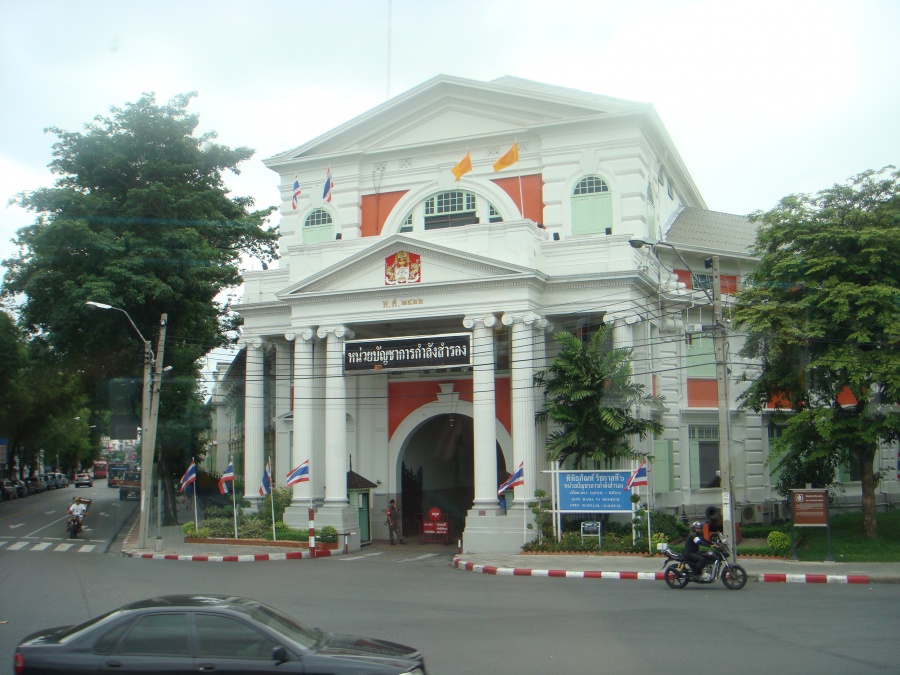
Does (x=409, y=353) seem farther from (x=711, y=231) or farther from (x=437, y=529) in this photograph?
(x=711, y=231)

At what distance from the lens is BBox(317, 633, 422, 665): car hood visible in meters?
8.12

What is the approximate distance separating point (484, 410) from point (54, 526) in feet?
79.6

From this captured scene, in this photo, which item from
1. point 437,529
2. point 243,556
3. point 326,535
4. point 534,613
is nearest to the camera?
point 534,613

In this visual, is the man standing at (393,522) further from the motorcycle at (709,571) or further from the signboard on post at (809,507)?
the motorcycle at (709,571)

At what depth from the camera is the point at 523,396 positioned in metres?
26.5

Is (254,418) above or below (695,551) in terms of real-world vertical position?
above

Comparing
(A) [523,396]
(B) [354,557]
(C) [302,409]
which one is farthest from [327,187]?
(B) [354,557]

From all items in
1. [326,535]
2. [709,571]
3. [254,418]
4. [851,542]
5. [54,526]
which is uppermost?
[254,418]

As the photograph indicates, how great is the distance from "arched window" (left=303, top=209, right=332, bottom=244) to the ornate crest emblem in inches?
228

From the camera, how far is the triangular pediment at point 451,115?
29.8m

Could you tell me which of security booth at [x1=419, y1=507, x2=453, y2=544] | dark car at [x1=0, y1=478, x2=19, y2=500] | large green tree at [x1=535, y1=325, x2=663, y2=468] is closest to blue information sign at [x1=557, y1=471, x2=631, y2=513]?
large green tree at [x1=535, y1=325, x2=663, y2=468]

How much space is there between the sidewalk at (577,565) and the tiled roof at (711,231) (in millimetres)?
13578

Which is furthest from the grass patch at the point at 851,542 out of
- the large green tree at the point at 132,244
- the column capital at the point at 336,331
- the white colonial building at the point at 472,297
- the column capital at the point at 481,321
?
the large green tree at the point at 132,244

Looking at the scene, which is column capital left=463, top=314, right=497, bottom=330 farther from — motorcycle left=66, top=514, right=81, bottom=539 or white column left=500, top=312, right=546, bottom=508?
motorcycle left=66, top=514, right=81, bottom=539
